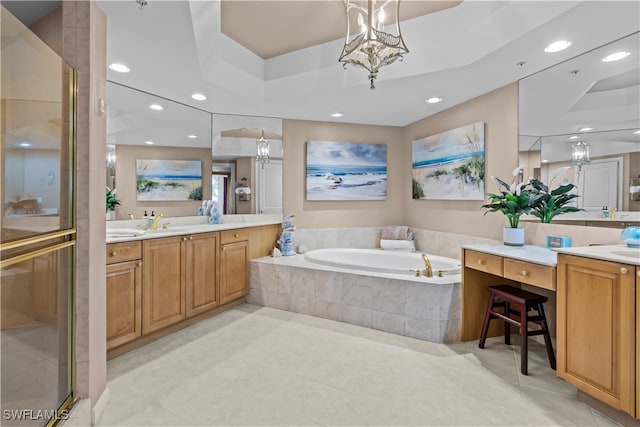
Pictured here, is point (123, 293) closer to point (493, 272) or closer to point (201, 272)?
point (201, 272)

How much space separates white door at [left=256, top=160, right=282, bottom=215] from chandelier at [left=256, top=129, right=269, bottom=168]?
0.06 metres

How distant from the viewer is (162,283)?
261 cm

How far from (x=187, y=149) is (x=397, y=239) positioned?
2832 millimetres

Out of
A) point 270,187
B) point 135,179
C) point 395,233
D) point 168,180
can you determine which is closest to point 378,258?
point 395,233

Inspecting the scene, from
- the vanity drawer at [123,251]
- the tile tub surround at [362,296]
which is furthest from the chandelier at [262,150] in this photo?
the vanity drawer at [123,251]

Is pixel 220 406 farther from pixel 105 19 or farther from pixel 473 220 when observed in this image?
pixel 473 220

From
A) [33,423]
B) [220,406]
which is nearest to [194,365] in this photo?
[220,406]

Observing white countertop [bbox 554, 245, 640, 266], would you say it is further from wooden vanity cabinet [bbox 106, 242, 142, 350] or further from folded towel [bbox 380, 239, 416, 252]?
wooden vanity cabinet [bbox 106, 242, 142, 350]

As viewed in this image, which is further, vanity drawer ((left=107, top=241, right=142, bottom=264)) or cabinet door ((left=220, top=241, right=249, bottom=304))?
cabinet door ((left=220, top=241, right=249, bottom=304))

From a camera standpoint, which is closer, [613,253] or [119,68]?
[613,253]

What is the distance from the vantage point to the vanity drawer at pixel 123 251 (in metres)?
2.22

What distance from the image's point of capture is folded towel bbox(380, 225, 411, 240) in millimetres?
4219

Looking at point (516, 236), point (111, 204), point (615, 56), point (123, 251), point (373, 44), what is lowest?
point (123, 251)

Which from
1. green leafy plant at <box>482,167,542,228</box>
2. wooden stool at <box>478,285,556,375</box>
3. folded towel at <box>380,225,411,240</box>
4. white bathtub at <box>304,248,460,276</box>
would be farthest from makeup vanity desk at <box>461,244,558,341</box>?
folded towel at <box>380,225,411,240</box>
